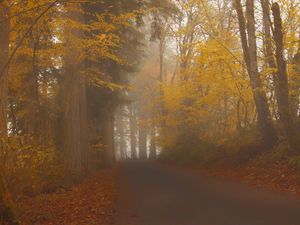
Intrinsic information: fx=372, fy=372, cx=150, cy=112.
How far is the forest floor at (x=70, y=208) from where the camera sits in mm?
7840

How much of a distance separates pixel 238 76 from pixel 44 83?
9299 millimetres

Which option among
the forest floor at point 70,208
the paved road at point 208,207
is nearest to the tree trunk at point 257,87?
the paved road at point 208,207

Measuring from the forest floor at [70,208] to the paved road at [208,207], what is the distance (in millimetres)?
399

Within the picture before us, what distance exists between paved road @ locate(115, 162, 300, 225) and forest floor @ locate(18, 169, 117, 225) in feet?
1.31

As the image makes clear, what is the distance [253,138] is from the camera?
17094mm

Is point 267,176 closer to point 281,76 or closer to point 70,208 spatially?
point 281,76

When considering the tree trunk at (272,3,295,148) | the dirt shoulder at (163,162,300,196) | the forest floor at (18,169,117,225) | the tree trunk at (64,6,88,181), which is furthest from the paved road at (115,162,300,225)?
the tree trunk at (64,6,88,181)

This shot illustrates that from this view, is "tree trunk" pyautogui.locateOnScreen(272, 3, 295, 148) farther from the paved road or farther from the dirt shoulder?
the paved road

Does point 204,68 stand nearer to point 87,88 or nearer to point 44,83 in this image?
point 87,88

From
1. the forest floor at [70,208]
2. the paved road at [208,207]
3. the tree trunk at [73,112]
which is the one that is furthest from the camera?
the tree trunk at [73,112]

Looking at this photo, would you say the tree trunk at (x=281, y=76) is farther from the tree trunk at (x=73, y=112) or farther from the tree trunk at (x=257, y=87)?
the tree trunk at (x=73, y=112)

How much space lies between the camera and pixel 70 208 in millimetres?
9312

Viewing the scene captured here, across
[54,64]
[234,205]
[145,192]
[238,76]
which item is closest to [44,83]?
[54,64]

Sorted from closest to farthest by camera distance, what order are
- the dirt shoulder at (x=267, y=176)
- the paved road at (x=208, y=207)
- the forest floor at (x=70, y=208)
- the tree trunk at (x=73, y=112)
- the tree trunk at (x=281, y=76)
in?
1. the paved road at (x=208, y=207)
2. the forest floor at (x=70, y=208)
3. the dirt shoulder at (x=267, y=176)
4. the tree trunk at (x=281, y=76)
5. the tree trunk at (x=73, y=112)
